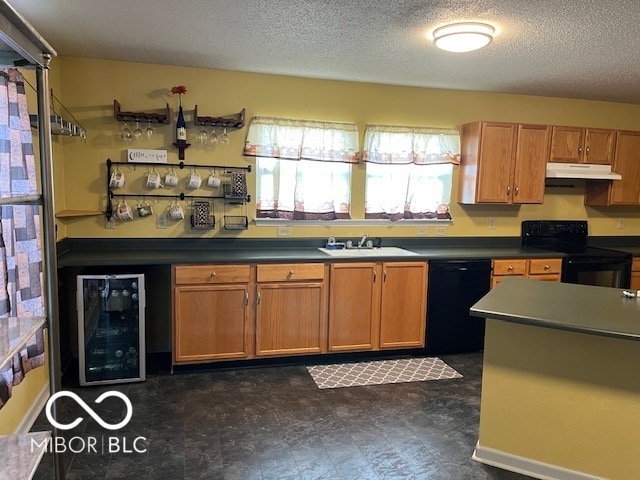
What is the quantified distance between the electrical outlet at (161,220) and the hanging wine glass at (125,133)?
0.63 m

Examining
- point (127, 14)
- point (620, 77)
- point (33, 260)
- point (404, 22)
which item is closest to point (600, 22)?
point (404, 22)

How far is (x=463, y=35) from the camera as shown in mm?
2699

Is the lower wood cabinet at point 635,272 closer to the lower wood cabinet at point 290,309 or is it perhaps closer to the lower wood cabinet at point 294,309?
the lower wood cabinet at point 294,309

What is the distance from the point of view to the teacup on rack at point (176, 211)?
12.5 feet

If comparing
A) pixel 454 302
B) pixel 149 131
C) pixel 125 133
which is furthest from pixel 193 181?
pixel 454 302

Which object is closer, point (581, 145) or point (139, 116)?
point (139, 116)

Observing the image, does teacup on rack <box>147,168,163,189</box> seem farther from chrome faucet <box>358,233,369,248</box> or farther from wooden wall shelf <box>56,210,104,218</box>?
chrome faucet <box>358,233,369,248</box>

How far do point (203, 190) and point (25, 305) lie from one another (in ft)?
6.27

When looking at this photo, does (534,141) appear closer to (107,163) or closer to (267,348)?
(267,348)

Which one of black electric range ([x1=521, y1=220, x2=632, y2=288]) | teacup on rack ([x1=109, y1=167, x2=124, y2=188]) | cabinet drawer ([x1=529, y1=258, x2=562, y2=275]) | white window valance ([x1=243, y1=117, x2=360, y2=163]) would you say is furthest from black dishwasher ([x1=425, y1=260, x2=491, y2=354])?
teacup on rack ([x1=109, y1=167, x2=124, y2=188])

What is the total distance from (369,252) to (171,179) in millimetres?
1707

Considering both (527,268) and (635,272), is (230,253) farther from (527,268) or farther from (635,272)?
(635,272)

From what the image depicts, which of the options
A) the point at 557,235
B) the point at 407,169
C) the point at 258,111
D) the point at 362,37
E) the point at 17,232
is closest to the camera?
the point at 17,232

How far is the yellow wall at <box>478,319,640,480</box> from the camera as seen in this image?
222 centimetres
